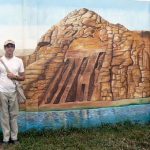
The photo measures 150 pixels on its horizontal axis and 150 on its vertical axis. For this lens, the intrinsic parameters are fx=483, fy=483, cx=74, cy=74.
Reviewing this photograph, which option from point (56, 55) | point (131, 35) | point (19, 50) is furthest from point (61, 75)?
point (131, 35)

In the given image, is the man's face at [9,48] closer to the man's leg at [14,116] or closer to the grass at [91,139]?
the man's leg at [14,116]

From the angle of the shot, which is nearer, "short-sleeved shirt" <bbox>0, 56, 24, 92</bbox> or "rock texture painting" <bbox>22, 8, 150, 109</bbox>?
"short-sleeved shirt" <bbox>0, 56, 24, 92</bbox>

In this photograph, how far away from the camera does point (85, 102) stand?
902cm

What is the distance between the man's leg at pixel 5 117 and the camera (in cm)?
788

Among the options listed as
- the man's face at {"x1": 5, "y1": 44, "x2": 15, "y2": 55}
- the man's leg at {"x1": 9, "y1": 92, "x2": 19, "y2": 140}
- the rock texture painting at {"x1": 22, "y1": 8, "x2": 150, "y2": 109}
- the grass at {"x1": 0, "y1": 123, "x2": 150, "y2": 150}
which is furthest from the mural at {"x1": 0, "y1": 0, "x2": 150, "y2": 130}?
the man's face at {"x1": 5, "y1": 44, "x2": 15, "y2": 55}

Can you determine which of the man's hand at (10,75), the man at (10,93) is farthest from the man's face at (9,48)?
→ the man's hand at (10,75)

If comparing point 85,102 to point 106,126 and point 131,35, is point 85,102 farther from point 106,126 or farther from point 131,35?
point 131,35

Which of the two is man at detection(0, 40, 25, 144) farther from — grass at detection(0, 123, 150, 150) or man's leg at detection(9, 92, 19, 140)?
grass at detection(0, 123, 150, 150)

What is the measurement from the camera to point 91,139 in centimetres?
828

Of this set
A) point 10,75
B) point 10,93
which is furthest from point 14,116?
point 10,75

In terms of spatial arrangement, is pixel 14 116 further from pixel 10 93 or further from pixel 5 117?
pixel 10 93

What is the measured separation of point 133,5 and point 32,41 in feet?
6.98

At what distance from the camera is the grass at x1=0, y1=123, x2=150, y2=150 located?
7.80 meters

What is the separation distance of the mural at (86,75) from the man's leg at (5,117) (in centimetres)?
62
